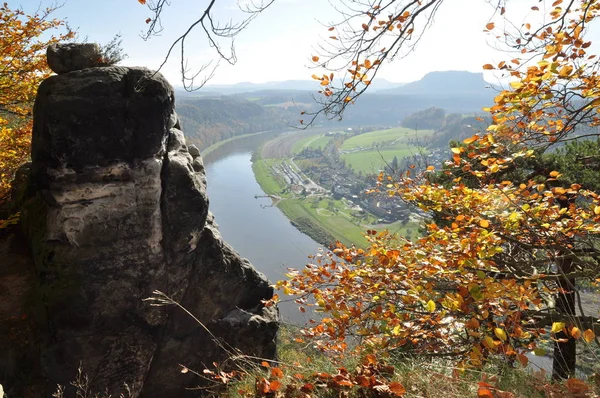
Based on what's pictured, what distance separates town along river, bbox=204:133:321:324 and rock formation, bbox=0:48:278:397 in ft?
83.4

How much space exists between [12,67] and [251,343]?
11.2 metres

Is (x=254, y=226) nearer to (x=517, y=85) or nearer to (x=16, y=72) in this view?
(x=16, y=72)

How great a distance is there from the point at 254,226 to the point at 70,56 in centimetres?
6012

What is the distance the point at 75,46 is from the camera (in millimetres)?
9086

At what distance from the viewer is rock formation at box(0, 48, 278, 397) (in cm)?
877

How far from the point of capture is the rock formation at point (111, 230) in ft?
28.8

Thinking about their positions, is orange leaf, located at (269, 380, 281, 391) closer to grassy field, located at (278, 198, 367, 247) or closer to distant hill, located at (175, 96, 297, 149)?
grassy field, located at (278, 198, 367, 247)

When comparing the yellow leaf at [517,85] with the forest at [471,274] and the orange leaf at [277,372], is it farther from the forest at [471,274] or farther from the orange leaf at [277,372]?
the orange leaf at [277,372]

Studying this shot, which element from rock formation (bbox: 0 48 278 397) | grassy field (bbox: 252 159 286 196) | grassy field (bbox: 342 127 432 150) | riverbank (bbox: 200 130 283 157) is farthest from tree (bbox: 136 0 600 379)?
grassy field (bbox: 342 127 432 150)

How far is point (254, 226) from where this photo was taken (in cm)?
6850

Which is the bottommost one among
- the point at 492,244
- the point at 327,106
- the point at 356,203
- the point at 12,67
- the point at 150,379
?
the point at 356,203

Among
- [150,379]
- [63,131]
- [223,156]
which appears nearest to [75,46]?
[63,131]

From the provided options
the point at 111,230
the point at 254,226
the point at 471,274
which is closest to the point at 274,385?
the point at 471,274

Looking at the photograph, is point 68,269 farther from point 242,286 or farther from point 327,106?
point 327,106
